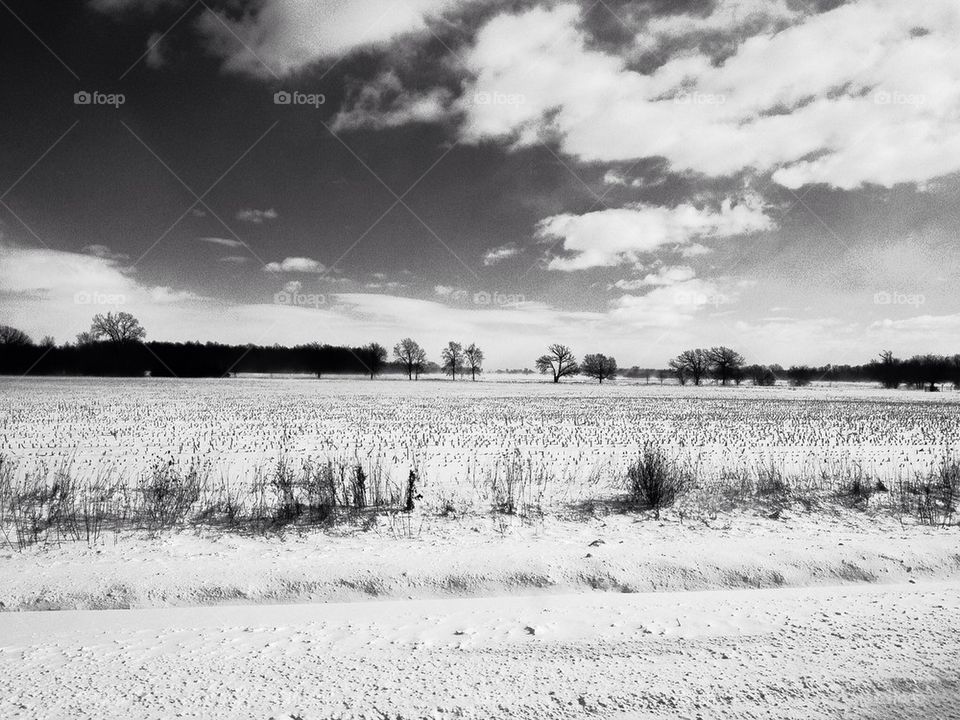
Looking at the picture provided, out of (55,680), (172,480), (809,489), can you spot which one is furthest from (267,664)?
(809,489)

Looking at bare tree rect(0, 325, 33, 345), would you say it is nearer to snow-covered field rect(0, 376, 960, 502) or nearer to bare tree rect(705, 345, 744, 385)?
snow-covered field rect(0, 376, 960, 502)

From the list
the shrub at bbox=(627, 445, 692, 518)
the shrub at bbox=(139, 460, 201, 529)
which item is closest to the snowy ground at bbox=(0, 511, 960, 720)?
the shrub at bbox=(139, 460, 201, 529)

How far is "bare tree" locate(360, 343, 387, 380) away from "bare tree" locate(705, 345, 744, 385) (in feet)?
282

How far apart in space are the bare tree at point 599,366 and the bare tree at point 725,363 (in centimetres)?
2598

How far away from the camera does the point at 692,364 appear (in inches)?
5487

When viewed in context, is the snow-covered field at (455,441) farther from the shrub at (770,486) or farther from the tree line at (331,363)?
the tree line at (331,363)

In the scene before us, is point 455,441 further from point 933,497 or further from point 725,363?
point 725,363

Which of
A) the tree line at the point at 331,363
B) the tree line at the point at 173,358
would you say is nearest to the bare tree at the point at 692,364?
the tree line at the point at 331,363

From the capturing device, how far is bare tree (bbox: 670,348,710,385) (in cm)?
13812

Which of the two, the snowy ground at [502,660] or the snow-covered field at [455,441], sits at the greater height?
the snowy ground at [502,660]

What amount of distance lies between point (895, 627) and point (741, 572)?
2.19 meters

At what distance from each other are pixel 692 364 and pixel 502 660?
14520 centimetres

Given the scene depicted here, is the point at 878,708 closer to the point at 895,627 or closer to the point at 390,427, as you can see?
the point at 895,627

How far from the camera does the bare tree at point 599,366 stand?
149500 mm
